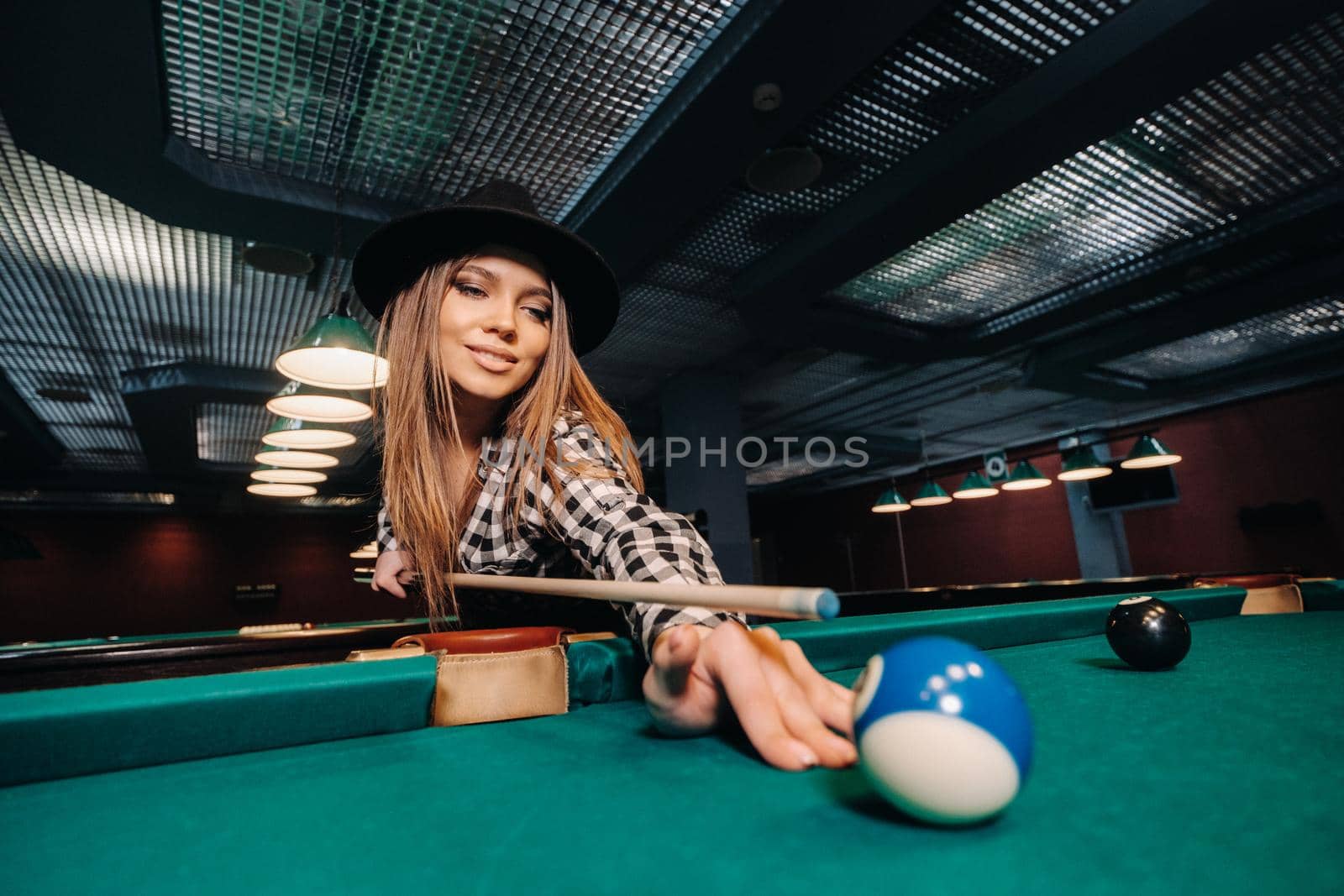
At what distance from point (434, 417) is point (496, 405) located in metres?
0.17

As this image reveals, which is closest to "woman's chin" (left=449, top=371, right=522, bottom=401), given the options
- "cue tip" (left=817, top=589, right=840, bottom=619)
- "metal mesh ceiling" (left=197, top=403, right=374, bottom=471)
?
"cue tip" (left=817, top=589, right=840, bottom=619)

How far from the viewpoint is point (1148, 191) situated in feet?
15.2

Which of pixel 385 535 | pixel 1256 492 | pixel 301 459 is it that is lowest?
pixel 385 535

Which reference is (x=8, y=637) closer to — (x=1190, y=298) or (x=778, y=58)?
(x=778, y=58)

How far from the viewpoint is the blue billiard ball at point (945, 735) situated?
0.65 metres

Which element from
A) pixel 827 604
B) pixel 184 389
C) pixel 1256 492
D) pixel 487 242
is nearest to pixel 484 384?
pixel 487 242

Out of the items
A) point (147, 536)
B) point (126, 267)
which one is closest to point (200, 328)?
point (126, 267)

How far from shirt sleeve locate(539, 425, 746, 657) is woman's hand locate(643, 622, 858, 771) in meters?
0.17

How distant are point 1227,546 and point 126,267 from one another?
1364 centimetres

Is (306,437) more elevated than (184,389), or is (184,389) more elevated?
(184,389)

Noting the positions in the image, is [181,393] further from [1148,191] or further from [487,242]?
[1148,191]

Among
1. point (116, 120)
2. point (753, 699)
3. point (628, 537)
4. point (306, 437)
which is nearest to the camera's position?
point (753, 699)

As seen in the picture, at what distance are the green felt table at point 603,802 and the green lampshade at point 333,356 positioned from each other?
8.35 feet

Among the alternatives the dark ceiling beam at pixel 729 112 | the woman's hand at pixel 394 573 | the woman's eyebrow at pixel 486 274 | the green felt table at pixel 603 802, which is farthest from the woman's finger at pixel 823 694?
the dark ceiling beam at pixel 729 112
